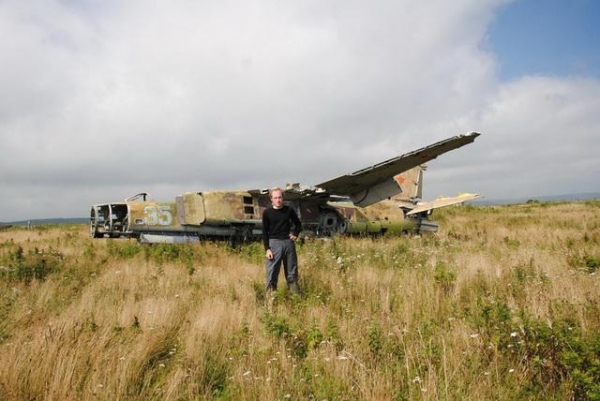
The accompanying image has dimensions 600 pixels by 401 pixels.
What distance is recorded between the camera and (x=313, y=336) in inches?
171

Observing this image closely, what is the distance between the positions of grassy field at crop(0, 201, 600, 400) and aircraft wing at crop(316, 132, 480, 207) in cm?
381

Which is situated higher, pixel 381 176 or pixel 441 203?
pixel 381 176

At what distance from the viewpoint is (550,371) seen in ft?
11.2

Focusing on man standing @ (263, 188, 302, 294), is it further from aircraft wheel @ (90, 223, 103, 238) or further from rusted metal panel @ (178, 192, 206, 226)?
aircraft wheel @ (90, 223, 103, 238)

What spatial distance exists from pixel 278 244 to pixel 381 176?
6547mm

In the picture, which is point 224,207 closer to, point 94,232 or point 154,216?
point 154,216

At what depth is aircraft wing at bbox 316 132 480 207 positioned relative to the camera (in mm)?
10664

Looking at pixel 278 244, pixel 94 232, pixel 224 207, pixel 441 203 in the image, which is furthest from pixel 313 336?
pixel 441 203

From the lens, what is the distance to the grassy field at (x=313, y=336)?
132 inches

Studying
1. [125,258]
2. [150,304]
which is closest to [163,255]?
[125,258]

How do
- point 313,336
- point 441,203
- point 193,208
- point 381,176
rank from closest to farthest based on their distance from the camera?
point 313,336, point 193,208, point 381,176, point 441,203

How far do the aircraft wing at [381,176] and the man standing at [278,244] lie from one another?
17.4 ft

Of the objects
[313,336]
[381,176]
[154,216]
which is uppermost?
[381,176]

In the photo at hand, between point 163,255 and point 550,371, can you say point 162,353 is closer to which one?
point 550,371
